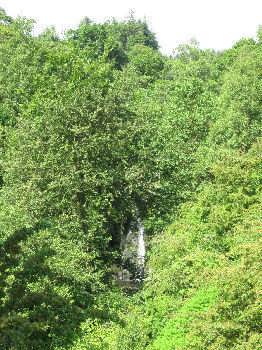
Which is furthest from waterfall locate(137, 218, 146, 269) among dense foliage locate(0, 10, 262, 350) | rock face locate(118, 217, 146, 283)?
dense foliage locate(0, 10, 262, 350)

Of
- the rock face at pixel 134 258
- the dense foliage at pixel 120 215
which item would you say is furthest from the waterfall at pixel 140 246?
the dense foliage at pixel 120 215

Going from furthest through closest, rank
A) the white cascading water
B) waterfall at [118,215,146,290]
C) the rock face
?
the rock face < the white cascading water < waterfall at [118,215,146,290]

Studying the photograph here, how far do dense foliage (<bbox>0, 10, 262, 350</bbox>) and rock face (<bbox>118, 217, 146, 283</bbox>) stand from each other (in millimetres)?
476

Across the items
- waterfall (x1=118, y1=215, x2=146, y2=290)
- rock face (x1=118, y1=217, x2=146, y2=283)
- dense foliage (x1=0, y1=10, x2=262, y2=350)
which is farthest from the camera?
rock face (x1=118, y1=217, x2=146, y2=283)

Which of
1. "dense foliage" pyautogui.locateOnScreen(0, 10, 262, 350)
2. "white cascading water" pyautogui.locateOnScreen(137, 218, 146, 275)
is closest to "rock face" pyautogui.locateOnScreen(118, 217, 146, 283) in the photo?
"white cascading water" pyautogui.locateOnScreen(137, 218, 146, 275)

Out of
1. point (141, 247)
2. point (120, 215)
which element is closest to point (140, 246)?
point (141, 247)

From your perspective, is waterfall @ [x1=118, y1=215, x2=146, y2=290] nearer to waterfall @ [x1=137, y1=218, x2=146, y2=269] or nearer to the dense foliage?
waterfall @ [x1=137, y1=218, x2=146, y2=269]

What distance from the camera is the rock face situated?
29.8 meters

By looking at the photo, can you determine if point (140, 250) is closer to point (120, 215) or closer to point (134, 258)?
point (134, 258)

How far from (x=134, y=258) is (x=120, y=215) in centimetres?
266

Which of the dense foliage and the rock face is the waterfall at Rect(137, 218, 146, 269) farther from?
the dense foliage

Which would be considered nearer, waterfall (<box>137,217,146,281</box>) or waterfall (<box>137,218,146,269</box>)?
waterfall (<box>137,217,146,281</box>)

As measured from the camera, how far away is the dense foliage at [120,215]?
16523mm

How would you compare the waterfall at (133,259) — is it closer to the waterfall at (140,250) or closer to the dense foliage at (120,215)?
the waterfall at (140,250)
